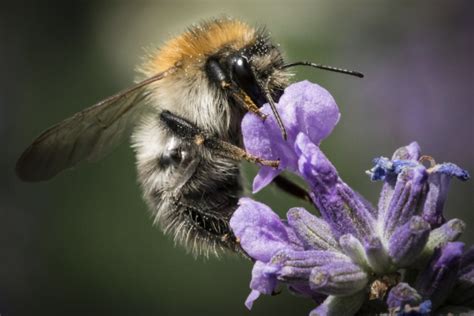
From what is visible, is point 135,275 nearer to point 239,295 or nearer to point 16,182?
point 239,295

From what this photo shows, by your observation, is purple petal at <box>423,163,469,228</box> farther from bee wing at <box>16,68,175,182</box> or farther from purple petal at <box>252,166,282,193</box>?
bee wing at <box>16,68,175,182</box>

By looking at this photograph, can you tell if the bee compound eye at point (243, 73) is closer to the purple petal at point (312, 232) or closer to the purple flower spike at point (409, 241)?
the purple petal at point (312, 232)

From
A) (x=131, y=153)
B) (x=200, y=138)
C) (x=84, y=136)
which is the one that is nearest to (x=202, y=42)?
(x=200, y=138)

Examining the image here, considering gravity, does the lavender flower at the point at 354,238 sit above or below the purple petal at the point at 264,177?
below

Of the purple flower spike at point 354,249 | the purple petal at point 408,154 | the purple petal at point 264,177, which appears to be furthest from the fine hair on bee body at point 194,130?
the purple flower spike at point 354,249

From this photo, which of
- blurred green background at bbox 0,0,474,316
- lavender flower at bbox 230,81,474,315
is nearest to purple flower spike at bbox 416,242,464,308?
lavender flower at bbox 230,81,474,315

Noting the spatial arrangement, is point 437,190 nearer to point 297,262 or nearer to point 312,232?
point 312,232

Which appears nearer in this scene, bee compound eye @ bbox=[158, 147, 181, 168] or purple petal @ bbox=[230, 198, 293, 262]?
purple petal @ bbox=[230, 198, 293, 262]

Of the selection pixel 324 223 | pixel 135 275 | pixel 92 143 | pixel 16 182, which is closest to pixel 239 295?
pixel 135 275
